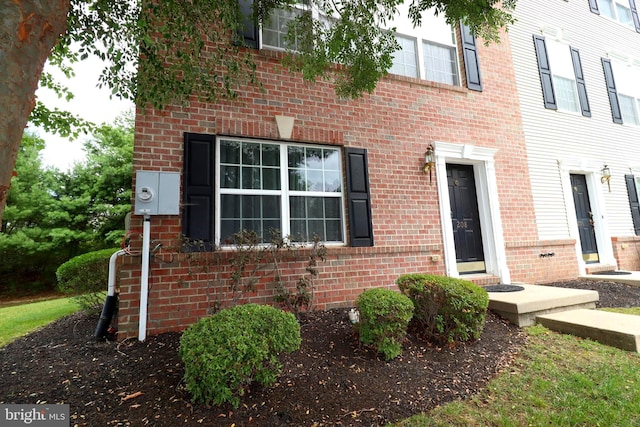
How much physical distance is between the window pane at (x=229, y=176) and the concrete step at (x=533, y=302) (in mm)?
4001

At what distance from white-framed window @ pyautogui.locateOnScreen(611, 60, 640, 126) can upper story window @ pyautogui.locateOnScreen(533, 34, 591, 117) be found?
76.3 inches

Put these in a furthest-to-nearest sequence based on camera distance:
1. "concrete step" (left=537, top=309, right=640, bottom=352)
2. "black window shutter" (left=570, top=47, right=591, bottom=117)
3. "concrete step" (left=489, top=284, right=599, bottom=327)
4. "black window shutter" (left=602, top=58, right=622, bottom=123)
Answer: "black window shutter" (left=602, top=58, right=622, bottom=123)
"black window shutter" (left=570, top=47, right=591, bottom=117)
"concrete step" (left=489, top=284, right=599, bottom=327)
"concrete step" (left=537, top=309, right=640, bottom=352)

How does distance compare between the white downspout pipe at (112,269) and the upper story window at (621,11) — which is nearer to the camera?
the white downspout pipe at (112,269)

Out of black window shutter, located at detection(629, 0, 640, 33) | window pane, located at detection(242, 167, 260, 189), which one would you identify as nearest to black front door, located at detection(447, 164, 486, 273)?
window pane, located at detection(242, 167, 260, 189)

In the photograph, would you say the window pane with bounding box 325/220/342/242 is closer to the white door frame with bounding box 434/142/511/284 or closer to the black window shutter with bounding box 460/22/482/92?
the white door frame with bounding box 434/142/511/284

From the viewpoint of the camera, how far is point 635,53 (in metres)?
9.53

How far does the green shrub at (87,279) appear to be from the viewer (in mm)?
4426

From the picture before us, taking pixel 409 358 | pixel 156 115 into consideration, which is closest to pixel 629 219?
pixel 409 358

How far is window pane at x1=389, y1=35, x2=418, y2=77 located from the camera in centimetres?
566

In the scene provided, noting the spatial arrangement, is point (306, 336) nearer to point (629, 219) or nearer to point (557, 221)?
point (557, 221)

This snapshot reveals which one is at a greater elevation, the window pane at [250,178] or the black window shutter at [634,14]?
the black window shutter at [634,14]

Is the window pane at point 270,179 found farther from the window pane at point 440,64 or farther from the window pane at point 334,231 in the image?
the window pane at point 440,64

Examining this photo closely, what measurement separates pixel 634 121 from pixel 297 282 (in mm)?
11484

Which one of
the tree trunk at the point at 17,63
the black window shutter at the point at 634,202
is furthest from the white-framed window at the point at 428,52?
the black window shutter at the point at 634,202
